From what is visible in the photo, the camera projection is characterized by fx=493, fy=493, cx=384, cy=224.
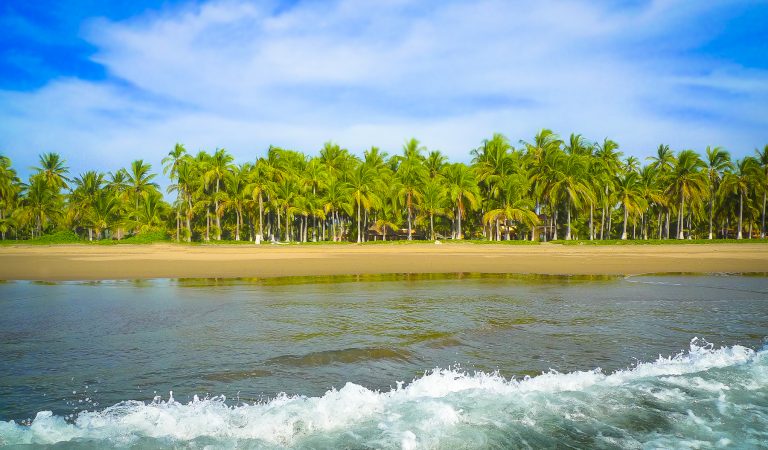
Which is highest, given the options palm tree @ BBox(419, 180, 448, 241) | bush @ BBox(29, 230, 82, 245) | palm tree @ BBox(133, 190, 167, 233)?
palm tree @ BBox(419, 180, 448, 241)

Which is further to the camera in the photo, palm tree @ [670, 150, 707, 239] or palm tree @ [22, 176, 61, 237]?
palm tree @ [22, 176, 61, 237]

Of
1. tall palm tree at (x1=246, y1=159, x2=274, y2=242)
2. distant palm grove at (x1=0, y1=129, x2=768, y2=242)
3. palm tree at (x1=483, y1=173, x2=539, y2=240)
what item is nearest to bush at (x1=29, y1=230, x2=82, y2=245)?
distant palm grove at (x1=0, y1=129, x2=768, y2=242)

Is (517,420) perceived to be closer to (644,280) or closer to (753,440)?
(753,440)

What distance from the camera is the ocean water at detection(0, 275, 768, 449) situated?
3912mm

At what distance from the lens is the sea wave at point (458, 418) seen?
12.4ft

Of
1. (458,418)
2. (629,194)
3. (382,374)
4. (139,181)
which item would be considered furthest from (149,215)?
(458,418)

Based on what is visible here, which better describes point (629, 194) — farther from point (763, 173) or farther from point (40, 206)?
point (40, 206)

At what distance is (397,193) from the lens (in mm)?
47875

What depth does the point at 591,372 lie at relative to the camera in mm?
5324

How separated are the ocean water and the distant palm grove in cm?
3684

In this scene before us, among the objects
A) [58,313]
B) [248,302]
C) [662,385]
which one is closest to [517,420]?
[662,385]

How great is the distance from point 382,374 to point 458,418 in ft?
4.00

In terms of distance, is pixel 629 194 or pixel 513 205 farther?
pixel 629 194

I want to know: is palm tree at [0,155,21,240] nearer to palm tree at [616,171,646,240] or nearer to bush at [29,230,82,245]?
bush at [29,230,82,245]
